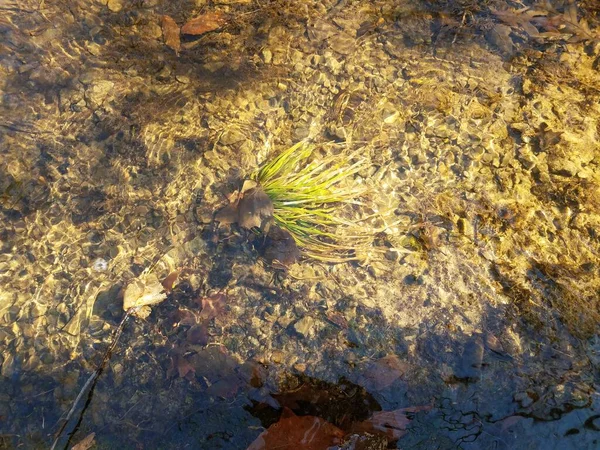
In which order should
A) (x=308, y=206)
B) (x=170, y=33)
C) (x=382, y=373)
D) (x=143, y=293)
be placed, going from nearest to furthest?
(x=382, y=373) → (x=143, y=293) → (x=308, y=206) → (x=170, y=33)

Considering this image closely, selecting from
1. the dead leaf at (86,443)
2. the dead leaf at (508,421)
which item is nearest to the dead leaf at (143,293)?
the dead leaf at (86,443)

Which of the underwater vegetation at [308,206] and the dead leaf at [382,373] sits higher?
the underwater vegetation at [308,206]

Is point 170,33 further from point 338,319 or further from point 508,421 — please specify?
point 508,421

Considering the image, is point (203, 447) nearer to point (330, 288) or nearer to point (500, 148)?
point (330, 288)

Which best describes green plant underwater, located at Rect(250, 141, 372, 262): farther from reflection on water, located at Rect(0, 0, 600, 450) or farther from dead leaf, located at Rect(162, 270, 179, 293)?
dead leaf, located at Rect(162, 270, 179, 293)

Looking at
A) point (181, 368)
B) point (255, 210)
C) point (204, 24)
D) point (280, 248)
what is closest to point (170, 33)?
point (204, 24)

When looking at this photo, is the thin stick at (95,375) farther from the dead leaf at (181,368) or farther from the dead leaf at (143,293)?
the dead leaf at (181,368)

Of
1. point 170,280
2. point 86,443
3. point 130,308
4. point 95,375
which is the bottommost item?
point 86,443

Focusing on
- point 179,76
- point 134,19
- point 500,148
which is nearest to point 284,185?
point 179,76
